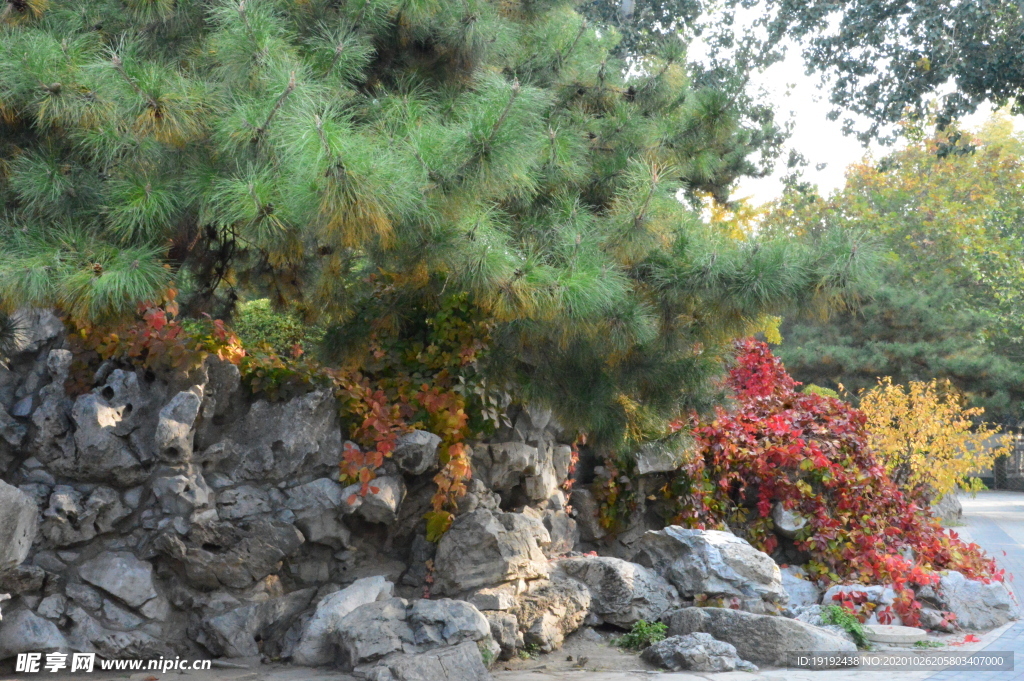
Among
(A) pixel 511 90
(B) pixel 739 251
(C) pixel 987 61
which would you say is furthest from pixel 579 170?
(C) pixel 987 61

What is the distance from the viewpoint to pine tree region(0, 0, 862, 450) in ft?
12.3

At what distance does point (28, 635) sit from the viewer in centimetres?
507

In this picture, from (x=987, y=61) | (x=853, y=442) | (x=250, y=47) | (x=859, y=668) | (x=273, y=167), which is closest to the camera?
(x=273, y=167)

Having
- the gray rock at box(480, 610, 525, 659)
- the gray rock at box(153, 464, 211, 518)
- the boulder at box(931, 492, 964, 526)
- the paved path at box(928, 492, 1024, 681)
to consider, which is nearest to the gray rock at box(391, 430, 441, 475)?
the gray rock at box(480, 610, 525, 659)

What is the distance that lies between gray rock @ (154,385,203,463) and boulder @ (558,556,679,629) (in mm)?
2995

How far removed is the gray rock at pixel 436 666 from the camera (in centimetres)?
477

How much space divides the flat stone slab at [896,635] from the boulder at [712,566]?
70 cm

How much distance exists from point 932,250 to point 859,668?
21.1m

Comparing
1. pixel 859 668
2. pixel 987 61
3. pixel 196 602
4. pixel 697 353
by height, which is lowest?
pixel 859 668

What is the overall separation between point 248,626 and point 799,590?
Answer: 15.3 ft

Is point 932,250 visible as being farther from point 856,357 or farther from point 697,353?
point 697,353

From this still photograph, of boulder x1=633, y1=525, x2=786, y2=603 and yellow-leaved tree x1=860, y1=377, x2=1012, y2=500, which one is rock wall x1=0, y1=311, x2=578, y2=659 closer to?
boulder x1=633, y1=525, x2=786, y2=603

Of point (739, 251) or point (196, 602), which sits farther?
point (196, 602)

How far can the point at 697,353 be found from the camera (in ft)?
19.7
